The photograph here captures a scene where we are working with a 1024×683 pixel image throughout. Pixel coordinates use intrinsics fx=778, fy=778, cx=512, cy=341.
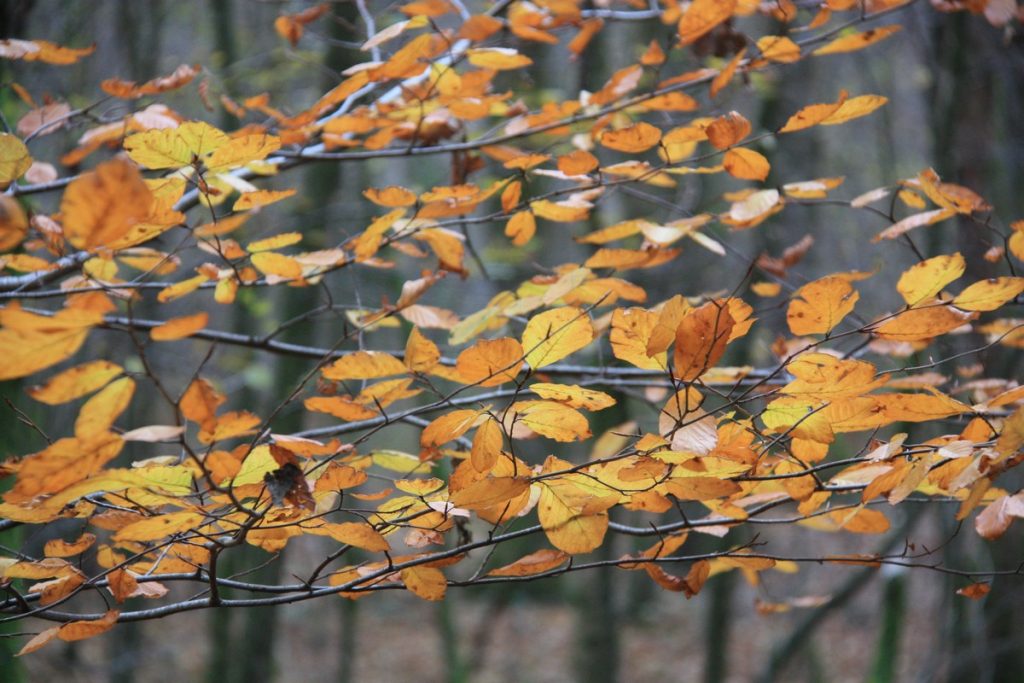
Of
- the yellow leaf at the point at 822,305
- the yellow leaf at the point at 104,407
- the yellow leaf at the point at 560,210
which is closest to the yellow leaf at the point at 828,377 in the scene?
the yellow leaf at the point at 822,305

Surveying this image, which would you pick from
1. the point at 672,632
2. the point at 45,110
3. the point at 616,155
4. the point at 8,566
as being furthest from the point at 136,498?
the point at 672,632

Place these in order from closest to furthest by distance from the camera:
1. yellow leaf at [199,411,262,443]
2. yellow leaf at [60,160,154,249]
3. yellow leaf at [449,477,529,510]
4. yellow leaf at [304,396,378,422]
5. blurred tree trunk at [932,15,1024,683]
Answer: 1. yellow leaf at [60,160,154,249]
2. yellow leaf at [199,411,262,443]
3. yellow leaf at [449,477,529,510]
4. yellow leaf at [304,396,378,422]
5. blurred tree trunk at [932,15,1024,683]

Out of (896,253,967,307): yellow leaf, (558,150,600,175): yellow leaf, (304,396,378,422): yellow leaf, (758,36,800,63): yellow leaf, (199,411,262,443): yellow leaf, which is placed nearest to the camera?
(199,411,262,443): yellow leaf

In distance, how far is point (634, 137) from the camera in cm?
142

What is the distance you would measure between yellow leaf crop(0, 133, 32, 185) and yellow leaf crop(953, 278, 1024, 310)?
140 cm

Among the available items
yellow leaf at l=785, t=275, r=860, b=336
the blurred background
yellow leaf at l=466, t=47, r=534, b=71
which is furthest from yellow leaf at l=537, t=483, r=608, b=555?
yellow leaf at l=466, t=47, r=534, b=71

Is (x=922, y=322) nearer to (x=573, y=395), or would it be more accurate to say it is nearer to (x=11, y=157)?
(x=573, y=395)

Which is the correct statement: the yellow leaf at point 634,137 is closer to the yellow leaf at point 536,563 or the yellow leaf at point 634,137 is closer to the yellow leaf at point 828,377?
the yellow leaf at point 828,377

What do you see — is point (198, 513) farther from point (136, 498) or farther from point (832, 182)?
point (832, 182)

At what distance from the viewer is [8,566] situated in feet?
3.64

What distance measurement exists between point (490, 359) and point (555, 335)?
0.09 meters

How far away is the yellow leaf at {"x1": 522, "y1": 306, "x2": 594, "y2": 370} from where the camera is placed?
97 cm

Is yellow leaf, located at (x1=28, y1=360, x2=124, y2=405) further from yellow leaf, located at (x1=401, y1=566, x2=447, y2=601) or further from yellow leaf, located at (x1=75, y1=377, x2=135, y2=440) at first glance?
yellow leaf, located at (x1=401, y1=566, x2=447, y2=601)

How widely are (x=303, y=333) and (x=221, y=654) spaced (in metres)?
2.14
